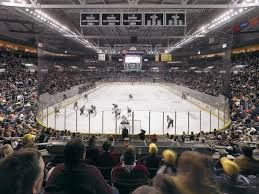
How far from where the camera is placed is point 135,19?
40.6ft

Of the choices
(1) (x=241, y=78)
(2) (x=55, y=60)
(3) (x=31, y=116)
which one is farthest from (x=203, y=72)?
(3) (x=31, y=116)

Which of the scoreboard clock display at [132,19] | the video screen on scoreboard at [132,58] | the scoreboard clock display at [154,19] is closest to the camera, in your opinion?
the scoreboard clock display at [154,19]

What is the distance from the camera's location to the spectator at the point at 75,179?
84.0 inches

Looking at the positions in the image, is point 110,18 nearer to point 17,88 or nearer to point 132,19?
point 132,19

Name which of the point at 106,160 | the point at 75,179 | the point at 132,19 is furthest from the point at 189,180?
the point at 132,19

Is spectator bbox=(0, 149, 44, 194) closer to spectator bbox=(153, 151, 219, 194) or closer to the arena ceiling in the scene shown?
spectator bbox=(153, 151, 219, 194)

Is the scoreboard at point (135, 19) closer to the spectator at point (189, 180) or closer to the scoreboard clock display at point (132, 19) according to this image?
the scoreboard clock display at point (132, 19)

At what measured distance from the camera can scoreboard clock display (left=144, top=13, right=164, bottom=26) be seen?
12141 millimetres

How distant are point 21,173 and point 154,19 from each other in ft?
37.2

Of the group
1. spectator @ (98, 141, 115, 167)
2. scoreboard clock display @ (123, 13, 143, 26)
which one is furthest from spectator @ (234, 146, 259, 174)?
scoreboard clock display @ (123, 13, 143, 26)

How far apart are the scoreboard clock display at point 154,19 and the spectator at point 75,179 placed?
34.3 ft

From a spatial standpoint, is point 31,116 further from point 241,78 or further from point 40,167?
point 241,78

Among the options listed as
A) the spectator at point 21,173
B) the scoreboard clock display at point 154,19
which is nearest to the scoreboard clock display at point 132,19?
the scoreboard clock display at point 154,19

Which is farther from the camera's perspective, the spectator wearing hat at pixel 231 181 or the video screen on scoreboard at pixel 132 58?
the video screen on scoreboard at pixel 132 58
